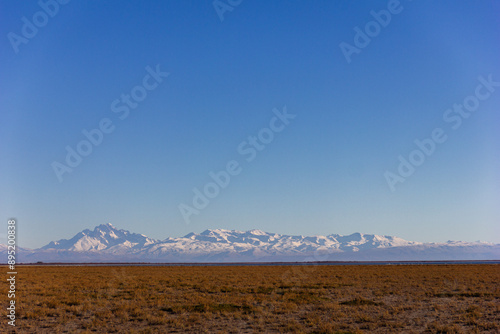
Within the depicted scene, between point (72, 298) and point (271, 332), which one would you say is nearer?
point (271, 332)

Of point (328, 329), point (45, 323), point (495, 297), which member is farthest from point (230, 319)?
point (495, 297)

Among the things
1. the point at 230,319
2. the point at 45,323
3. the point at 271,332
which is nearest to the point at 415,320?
the point at 271,332

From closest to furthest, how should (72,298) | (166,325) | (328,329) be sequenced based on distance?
(328,329) < (166,325) < (72,298)

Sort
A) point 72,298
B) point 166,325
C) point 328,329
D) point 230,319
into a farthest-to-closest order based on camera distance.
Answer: point 72,298 → point 230,319 → point 166,325 → point 328,329

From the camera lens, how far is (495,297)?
26.9m

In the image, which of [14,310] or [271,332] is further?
[14,310]

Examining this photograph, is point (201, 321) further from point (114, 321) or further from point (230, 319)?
point (114, 321)

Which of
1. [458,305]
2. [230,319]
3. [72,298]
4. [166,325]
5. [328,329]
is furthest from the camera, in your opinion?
[72,298]

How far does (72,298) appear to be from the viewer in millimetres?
26906

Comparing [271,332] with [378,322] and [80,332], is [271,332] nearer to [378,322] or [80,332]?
[378,322]

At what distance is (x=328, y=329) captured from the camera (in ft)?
56.0

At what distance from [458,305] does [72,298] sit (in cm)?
2477

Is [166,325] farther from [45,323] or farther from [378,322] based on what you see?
[378,322]

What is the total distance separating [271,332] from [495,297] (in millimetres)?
18629
